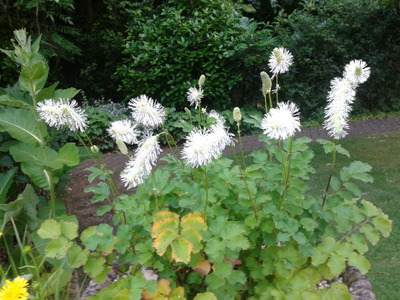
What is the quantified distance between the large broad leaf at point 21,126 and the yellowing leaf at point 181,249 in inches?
51.5

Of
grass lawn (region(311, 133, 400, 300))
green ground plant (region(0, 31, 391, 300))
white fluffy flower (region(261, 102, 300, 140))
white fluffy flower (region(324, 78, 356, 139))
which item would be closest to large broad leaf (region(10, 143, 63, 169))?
green ground plant (region(0, 31, 391, 300))

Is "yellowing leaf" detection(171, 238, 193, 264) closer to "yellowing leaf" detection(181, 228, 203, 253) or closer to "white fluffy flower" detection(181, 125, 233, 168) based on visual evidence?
"yellowing leaf" detection(181, 228, 203, 253)

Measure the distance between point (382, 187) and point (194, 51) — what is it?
3.64 metres

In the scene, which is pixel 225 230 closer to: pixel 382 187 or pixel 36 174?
pixel 36 174

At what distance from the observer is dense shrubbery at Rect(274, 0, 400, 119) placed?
752 centimetres

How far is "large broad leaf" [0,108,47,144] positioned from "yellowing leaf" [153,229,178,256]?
1251 millimetres

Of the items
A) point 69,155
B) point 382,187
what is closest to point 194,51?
point 382,187

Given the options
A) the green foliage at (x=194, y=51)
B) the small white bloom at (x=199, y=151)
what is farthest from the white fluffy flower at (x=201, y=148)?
the green foliage at (x=194, y=51)

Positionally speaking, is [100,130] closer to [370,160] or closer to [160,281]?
[370,160]

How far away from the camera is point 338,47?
296 inches

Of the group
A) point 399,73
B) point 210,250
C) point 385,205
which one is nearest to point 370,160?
point 385,205

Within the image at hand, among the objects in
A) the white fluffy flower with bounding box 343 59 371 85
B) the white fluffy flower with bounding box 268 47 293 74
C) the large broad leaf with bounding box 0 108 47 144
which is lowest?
the white fluffy flower with bounding box 343 59 371 85

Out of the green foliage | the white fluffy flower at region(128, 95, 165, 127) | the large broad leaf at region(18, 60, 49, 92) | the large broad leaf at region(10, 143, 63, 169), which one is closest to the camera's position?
the white fluffy flower at region(128, 95, 165, 127)

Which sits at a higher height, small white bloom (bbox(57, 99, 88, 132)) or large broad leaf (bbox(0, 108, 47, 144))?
large broad leaf (bbox(0, 108, 47, 144))
